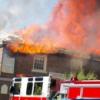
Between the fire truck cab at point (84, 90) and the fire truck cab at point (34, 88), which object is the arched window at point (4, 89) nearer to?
the fire truck cab at point (34, 88)

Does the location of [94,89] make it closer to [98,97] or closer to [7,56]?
[98,97]

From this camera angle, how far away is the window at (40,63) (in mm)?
38062

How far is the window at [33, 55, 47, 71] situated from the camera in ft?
125

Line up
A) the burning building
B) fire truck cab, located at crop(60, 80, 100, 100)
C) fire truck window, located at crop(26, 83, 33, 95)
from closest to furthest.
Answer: fire truck cab, located at crop(60, 80, 100, 100), fire truck window, located at crop(26, 83, 33, 95), the burning building

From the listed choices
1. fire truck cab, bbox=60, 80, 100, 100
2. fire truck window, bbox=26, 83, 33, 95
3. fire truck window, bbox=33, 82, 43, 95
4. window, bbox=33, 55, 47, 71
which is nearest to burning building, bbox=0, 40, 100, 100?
window, bbox=33, 55, 47, 71

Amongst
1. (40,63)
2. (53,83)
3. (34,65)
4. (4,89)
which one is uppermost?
(40,63)

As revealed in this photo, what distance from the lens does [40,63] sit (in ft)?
127

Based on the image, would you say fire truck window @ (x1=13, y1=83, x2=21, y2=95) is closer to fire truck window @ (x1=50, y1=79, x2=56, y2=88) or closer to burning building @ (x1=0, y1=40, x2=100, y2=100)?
fire truck window @ (x1=50, y1=79, x2=56, y2=88)

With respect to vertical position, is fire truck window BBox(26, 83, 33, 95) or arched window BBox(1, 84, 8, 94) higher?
fire truck window BBox(26, 83, 33, 95)

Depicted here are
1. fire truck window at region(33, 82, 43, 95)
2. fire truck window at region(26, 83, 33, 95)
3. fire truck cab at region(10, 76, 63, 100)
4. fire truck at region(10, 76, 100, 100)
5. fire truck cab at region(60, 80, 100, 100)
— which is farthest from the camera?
fire truck window at region(26, 83, 33, 95)

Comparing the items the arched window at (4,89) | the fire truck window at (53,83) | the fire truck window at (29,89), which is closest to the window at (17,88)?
the fire truck window at (29,89)

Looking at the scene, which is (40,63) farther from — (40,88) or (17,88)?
(40,88)

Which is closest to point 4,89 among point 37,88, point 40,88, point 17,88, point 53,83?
point 17,88

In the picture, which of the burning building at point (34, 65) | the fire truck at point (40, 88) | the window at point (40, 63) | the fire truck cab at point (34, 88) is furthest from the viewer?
the window at point (40, 63)
